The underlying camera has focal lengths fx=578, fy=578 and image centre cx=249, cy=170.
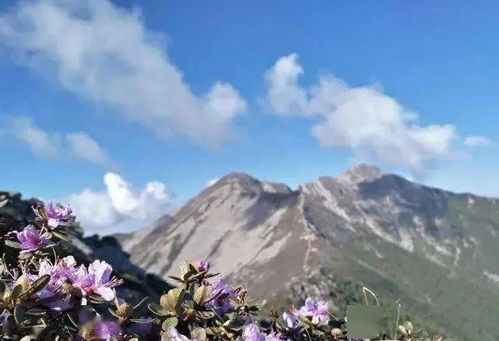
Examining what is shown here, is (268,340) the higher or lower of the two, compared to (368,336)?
lower

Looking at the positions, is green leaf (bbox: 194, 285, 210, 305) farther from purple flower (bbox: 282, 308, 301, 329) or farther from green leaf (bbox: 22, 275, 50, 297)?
purple flower (bbox: 282, 308, 301, 329)

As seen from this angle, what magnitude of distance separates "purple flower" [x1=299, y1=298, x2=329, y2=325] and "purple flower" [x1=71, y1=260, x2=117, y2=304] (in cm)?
258

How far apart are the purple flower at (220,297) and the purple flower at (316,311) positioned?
4.03ft

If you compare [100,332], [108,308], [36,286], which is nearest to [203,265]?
[108,308]

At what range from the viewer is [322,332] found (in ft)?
18.0

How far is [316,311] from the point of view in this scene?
562cm

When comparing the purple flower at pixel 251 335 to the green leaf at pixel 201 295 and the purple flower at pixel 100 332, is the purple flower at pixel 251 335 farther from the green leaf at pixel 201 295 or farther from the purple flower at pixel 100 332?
the purple flower at pixel 100 332

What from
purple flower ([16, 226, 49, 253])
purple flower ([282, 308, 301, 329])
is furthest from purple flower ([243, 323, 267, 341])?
purple flower ([16, 226, 49, 253])

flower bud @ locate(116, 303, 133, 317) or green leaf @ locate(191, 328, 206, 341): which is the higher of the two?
green leaf @ locate(191, 328, 206, 341)

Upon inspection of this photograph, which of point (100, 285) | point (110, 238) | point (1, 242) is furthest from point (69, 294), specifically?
point (110, 238)

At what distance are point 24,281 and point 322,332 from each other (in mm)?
3250

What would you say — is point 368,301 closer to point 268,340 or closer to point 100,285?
point 268,340

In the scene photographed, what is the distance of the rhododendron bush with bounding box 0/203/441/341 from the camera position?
3.00 metres

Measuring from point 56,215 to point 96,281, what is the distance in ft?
8.12
